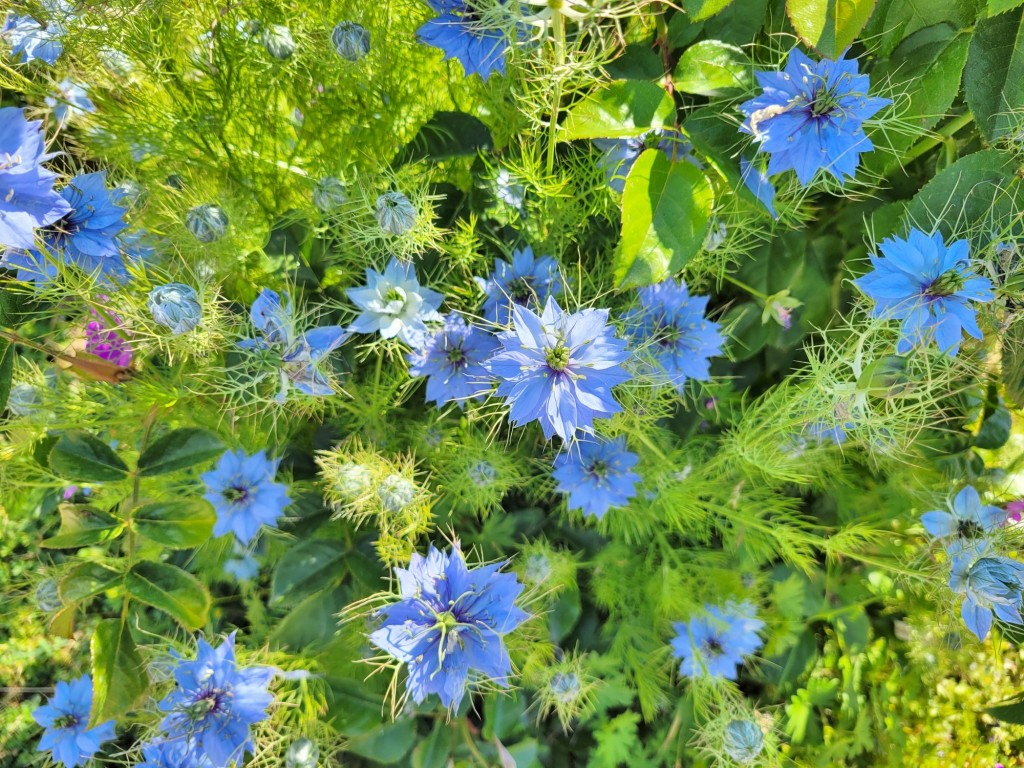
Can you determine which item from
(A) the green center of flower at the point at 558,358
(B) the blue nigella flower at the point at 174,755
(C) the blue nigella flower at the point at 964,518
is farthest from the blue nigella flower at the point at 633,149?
(B) the blue nigella flower at the point at 174,755

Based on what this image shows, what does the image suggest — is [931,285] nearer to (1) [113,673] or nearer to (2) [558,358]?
(2) [558,358]

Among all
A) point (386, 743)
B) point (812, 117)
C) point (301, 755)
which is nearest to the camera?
point (812, 117)

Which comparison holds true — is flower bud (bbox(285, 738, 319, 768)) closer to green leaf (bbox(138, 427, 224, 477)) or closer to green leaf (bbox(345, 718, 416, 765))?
green leaf (bbox(345, 718, 416, 765))

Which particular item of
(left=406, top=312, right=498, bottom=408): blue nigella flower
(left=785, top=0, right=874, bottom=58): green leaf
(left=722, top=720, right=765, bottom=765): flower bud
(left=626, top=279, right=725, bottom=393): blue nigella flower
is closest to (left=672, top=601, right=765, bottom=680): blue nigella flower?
(left=722, top=720, right=765, bottom=765): flower bud

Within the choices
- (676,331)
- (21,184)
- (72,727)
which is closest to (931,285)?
(676,331)

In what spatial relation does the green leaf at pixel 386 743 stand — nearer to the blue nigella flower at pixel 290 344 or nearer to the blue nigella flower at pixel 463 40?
the blue nigella flower at pixel 290 344

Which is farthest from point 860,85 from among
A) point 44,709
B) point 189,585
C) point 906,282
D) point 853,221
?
point 44,709
